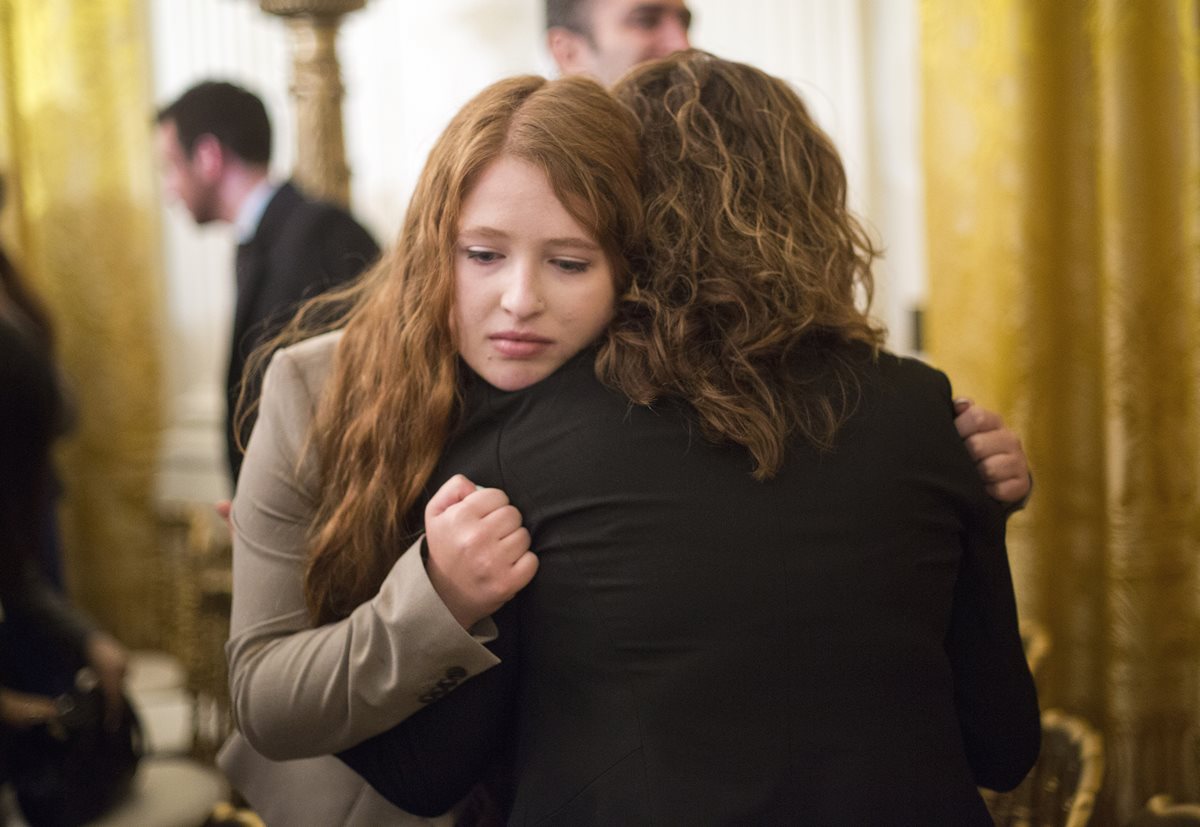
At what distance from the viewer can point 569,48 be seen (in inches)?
77.1

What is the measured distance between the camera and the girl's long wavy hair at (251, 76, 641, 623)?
1.21 meters

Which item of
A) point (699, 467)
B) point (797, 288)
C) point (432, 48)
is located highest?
point (432, 48)

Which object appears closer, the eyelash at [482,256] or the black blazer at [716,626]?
the black blazer at [716,626]

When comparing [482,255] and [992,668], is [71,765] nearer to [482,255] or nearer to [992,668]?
[482,255]

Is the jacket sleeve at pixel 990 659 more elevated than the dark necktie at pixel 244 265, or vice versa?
the dark necktie at pixel 244 265

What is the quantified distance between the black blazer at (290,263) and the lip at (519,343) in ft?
4.74

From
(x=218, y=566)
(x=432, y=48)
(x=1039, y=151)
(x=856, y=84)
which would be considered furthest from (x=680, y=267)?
(x=432, y=48)

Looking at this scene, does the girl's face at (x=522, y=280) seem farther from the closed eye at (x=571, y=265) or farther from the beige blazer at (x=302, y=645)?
the beige blazer at (x=302, y=645)

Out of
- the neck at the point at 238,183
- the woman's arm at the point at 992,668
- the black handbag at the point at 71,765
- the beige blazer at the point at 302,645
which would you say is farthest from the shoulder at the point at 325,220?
the woman's arm at the point at 992,668

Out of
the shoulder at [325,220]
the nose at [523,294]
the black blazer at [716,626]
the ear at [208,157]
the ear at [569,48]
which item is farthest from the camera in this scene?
the ear at [208,157]

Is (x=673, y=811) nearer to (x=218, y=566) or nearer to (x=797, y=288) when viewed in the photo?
(x=797, y=288)

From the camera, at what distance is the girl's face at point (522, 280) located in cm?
120

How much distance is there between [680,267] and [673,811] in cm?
53

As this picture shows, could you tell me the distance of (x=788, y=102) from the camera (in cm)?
136
